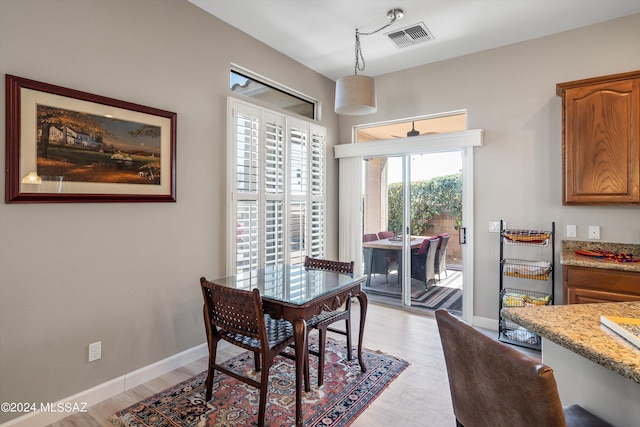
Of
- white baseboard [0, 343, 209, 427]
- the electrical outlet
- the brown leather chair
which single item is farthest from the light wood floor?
the brown leather chair

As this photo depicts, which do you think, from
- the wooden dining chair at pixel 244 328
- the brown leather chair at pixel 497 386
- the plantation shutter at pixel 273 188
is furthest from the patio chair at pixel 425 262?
the brown leather chair at pixel 497 386

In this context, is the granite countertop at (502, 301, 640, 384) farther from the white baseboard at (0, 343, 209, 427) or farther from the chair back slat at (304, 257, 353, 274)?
the white baseboard at (0, 343, 209, 427)

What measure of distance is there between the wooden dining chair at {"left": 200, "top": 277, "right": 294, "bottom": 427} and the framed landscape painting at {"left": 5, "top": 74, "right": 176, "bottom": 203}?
3.20ft

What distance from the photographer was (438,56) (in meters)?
3.87

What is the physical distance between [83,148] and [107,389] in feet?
5.40

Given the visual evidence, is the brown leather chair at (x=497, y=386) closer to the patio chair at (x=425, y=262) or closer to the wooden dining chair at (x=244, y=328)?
the wooden dining chair at (x=244, y=328)

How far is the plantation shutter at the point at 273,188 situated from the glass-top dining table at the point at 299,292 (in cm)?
54

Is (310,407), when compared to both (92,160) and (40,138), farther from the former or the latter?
(40,138)

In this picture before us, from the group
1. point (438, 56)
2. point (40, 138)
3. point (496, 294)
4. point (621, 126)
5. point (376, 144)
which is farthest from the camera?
point (376, 144)

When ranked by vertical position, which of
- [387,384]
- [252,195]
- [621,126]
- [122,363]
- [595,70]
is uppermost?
[595,70]

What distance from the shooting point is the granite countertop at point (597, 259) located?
254 cm

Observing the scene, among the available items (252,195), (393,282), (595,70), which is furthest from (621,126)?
(252,195)

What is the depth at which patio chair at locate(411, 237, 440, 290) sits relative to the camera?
4.15 meters

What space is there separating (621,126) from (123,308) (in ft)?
13.5
